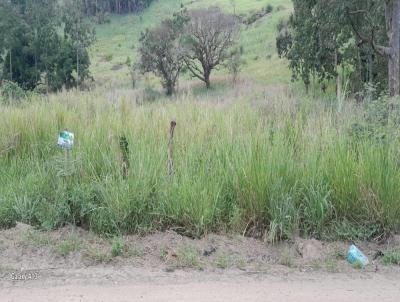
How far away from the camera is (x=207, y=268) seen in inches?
193

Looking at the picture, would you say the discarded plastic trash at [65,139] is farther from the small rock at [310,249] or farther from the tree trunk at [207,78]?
the tree trunk at [207,78]

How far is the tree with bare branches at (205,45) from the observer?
36875 millimetres

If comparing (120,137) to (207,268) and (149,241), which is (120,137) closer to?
(149,241)

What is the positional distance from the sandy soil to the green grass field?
245mm

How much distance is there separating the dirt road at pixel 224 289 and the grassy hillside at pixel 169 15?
91.7 feet

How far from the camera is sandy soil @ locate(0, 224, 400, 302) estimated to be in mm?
4363

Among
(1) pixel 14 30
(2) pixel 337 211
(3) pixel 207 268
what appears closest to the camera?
(3) pixel 207 268

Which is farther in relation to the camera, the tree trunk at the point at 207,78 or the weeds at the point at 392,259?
the tree trunk at the point at 207,78

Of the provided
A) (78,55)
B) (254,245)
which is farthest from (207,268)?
(78,55)

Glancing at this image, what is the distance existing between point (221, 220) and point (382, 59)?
1967cm

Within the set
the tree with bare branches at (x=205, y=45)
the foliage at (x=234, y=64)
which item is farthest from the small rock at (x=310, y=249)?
the foliage at (x=234, y=64)

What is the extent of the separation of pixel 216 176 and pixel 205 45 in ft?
106

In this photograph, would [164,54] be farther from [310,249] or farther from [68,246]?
[310,249]

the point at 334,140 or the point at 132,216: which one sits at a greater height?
the point at 334,140
